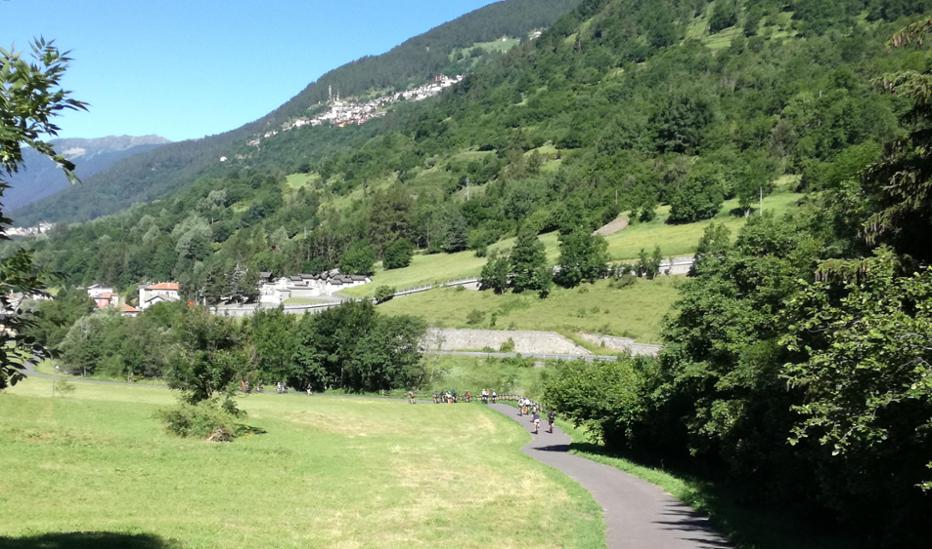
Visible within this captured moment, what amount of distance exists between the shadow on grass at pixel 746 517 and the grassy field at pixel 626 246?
7550cm

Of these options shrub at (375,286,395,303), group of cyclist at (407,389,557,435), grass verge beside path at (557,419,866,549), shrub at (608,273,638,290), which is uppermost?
shrub at (608,273,638,290)

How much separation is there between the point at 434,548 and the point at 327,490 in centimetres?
803

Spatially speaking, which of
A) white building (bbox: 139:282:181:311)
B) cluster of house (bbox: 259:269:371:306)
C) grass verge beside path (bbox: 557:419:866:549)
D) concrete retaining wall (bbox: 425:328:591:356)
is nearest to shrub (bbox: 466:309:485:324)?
concrete retaining wall (bbox: 425:328:591:356)

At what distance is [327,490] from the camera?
2362cm

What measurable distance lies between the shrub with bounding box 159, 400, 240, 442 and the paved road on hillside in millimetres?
15392

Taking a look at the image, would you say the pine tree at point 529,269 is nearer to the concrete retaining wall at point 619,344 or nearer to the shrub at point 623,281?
the shrub at point 623,281

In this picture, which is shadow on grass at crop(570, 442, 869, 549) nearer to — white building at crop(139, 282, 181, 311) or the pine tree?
the pine tree

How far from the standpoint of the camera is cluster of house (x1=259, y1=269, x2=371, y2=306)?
478 ft

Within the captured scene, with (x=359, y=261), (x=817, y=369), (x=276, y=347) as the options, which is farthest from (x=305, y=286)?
(x=817, y=369)

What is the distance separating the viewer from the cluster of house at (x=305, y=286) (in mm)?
145750

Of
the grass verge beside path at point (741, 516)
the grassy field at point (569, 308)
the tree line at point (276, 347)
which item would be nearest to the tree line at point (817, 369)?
the grass verge beside path at point (741, 516)

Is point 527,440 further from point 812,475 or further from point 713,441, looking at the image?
point 812,475

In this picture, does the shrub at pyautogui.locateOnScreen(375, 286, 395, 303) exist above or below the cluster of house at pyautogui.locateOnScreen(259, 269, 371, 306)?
below

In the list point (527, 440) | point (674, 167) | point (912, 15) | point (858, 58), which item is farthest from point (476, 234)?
point (912, 15)
